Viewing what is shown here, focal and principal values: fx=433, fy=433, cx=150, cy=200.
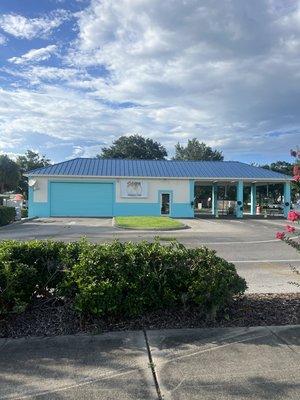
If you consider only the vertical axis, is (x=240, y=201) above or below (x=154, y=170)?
below

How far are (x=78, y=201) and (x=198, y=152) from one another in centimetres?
4882

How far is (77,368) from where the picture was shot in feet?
12.1

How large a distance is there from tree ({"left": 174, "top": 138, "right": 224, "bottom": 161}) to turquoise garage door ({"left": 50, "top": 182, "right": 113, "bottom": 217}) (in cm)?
4689

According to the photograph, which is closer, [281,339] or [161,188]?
[281,339]

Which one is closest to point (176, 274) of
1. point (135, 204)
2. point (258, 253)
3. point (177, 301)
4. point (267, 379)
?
point (177, 301)

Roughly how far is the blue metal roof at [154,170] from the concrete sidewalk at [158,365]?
30566mm

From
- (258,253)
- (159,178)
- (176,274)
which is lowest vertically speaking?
(258,253)

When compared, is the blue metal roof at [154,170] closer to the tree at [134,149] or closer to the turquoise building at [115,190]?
the turquoise building at [115,190]

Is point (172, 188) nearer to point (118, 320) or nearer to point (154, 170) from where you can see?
point (154, 170)

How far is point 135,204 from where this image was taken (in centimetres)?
3491

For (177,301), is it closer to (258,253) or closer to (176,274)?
(176,274)

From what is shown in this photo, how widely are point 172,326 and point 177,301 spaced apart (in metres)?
0.29

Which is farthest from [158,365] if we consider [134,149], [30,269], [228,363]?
[134,149]

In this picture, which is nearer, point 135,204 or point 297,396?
point 297,396
